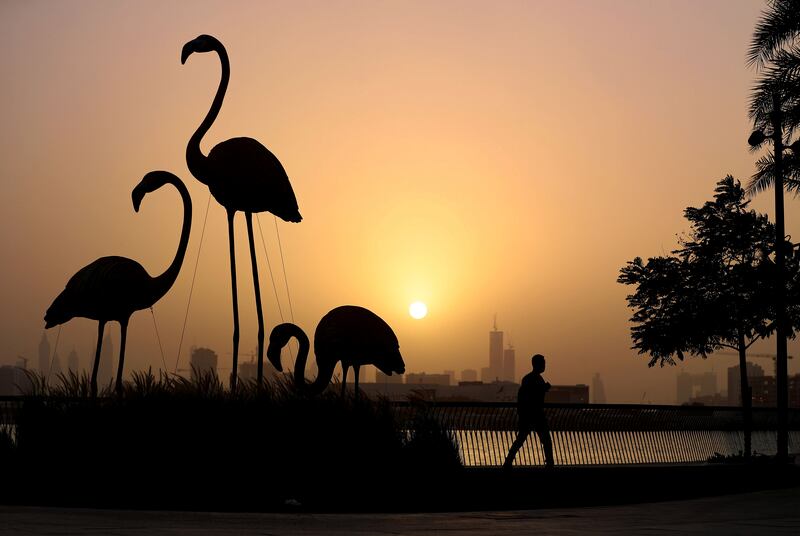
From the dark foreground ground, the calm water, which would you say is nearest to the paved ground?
the dark foreground ground

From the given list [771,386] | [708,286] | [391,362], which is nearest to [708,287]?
[708,286]

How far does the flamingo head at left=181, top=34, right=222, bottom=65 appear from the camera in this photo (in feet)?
62.8

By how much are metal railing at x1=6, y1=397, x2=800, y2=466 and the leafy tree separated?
215 cm

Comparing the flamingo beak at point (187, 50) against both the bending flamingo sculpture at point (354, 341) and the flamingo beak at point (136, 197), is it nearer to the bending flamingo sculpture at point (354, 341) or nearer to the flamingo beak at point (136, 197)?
the flamingo beak at point (136, 197)

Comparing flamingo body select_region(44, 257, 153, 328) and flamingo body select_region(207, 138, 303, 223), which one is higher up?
flamingo body select_region(207, 138, 303, 223)

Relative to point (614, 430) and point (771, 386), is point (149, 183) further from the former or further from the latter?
point (771, 386)

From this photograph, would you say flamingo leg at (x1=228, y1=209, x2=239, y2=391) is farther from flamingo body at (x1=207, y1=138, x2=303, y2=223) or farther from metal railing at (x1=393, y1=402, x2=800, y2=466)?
metal railing at (x1=393, y1=402, x2=800, y2=466)

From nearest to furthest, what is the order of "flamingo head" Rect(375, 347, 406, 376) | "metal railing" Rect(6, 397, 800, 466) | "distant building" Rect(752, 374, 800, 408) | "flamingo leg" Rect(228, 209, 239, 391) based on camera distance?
1. "flamingo leg" Rect(228, 209, 239, 391)
2. "flamingo head" Rect(375, 347, 406, 376)
3. "metal railing" Rect(6, 397, 800, 466)
4. "distant building" Rect(752, 374, 800, 408)

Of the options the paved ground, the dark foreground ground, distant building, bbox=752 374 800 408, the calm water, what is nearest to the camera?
the paved ground

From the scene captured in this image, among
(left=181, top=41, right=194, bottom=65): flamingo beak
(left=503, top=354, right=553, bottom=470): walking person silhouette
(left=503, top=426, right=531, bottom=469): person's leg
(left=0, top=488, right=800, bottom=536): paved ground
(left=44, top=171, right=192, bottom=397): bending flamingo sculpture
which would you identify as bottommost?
(left=0, top=488, right=800, bottom=536): paved ground

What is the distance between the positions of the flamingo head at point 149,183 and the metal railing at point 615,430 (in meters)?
8.04

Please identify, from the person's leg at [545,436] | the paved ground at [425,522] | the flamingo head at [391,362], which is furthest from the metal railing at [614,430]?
the paved ground at [425,522]

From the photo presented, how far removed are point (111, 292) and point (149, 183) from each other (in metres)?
2.39

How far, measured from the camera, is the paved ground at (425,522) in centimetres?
1031
